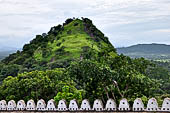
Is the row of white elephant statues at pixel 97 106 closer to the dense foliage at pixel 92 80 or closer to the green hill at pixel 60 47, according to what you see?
the dense foliage at pixel 92 80

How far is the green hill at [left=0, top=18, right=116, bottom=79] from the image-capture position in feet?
246

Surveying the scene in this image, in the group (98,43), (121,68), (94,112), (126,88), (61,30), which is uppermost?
(61,30)

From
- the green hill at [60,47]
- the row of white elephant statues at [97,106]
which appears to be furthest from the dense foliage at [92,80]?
the green hill at [60,47]

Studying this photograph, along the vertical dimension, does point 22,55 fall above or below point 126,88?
above

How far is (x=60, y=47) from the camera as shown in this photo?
85.1m

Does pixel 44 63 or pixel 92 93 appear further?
pixel 44 63

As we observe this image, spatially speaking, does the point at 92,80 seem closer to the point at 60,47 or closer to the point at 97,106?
the point at 97,106

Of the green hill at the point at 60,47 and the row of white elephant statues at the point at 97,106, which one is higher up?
the green hill at the point at 60,47

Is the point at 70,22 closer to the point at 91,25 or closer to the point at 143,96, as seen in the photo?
the point at 91,25

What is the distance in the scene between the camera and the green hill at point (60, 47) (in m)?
74.8

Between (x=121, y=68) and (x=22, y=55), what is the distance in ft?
218

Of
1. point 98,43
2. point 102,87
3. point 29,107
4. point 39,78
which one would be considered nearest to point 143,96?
point 102,87

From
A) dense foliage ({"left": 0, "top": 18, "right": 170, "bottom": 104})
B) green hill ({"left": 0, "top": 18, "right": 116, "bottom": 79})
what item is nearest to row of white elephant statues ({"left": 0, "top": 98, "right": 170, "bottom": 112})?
dense foliage ({"left": 0, "top": 18, "right": 170, "bottom": 104})

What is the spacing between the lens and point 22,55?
87562 millimetres
